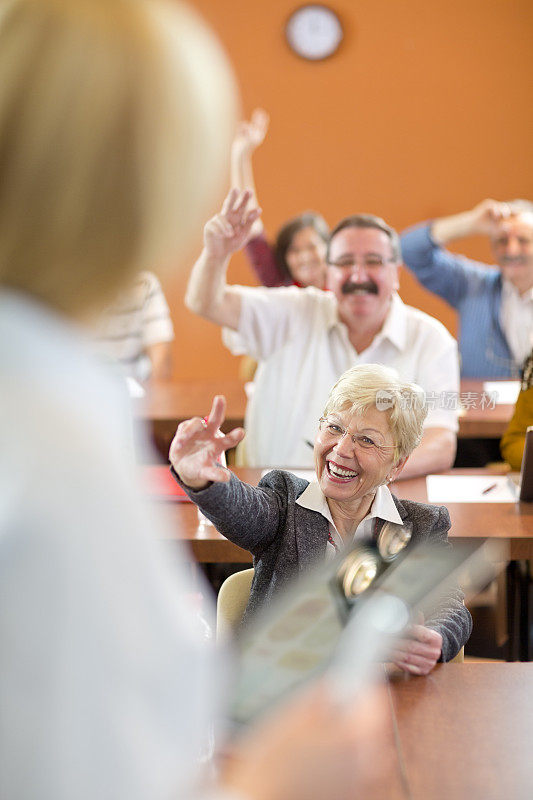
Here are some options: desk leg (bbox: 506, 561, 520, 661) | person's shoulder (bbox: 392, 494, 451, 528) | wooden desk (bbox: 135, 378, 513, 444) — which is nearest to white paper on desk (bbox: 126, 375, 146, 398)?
wooden desk (bbox: 135, 378, 513, 444)

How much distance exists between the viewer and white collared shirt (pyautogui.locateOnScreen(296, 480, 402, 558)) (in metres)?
1.84

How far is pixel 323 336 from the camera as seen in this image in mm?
3148

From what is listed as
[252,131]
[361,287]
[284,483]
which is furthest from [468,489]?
[252,131]

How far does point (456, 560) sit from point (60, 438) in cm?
108

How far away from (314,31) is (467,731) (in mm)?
5579

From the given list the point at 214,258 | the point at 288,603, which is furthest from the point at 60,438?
the point at 214,258

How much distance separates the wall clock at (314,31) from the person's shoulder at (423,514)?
16.2 feet

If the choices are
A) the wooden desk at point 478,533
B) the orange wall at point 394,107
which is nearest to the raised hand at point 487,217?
the wooden desk at point 478,533

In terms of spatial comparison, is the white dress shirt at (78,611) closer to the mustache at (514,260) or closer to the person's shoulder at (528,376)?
the person's shoulder at (528,376)

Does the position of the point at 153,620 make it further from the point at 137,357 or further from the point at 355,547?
the point at 137,357

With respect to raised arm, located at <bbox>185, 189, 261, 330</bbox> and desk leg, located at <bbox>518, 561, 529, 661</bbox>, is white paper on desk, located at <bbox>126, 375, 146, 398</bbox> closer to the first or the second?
raised arm, located at <bbox>185, 189, 261, 330</bbox>

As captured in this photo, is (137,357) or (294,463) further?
(137,357)

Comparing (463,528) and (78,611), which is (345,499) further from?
(78,611)

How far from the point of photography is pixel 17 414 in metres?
0.56
